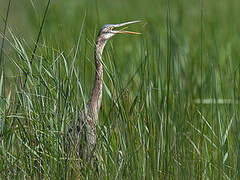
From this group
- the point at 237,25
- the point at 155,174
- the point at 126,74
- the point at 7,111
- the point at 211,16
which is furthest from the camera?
the point at 211,16

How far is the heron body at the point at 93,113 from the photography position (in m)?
2.32

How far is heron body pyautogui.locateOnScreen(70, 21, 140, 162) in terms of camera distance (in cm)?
232

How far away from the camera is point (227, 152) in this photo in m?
2.46

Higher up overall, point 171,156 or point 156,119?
point 156,119

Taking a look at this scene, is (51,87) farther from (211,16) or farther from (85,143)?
(211,16)

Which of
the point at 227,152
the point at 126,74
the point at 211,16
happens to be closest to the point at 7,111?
the point at 227,152

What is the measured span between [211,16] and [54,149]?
5.94m

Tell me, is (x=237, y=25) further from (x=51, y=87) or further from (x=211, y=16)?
(x=51, y=87)

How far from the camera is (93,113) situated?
2510mm

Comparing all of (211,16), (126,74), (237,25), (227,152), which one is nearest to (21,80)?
(227,152)

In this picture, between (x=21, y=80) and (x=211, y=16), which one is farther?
(x=211, y=16)

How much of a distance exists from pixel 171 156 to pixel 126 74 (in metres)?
2.81

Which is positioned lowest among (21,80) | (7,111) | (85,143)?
(85,143)

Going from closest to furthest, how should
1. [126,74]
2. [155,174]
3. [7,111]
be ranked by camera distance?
[155,174] → [7,111] → [126,74]
